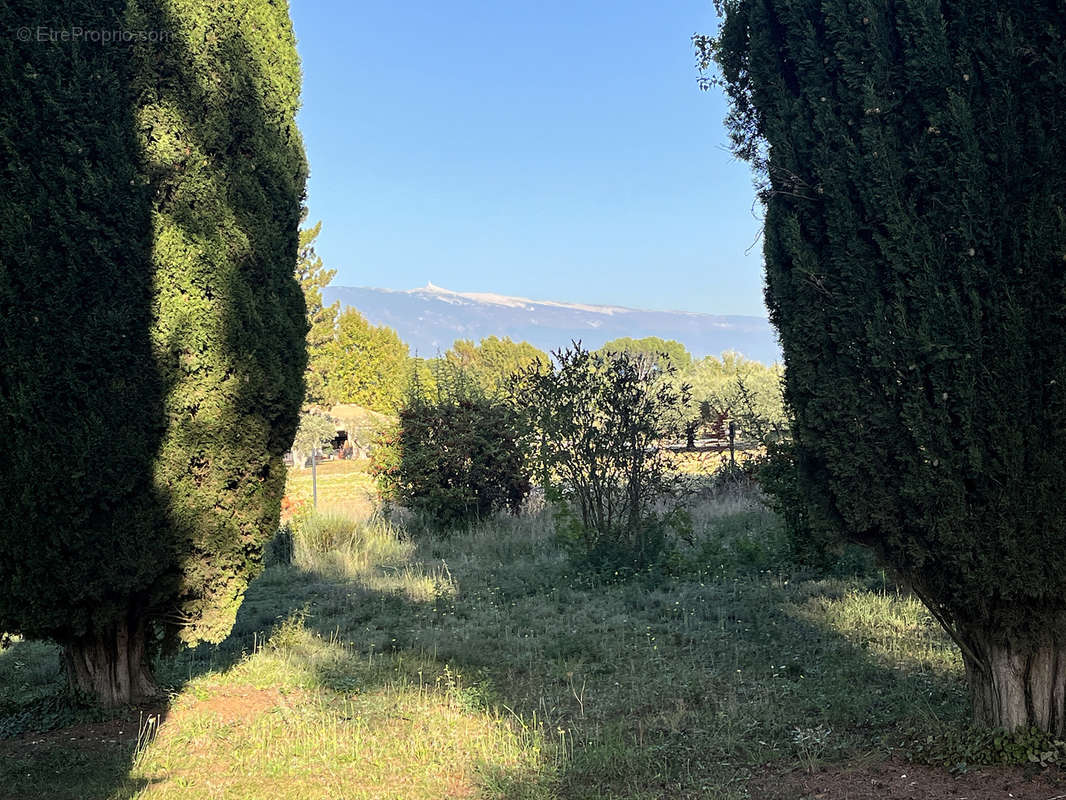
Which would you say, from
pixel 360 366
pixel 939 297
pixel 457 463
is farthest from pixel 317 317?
pixel 939 297

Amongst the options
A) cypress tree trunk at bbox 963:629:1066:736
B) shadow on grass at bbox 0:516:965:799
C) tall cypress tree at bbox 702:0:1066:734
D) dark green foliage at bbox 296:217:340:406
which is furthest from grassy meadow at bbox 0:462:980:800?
dark green foliage at bbox 296:217:340:406

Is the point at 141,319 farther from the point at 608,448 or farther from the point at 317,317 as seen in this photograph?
the point at 317,317

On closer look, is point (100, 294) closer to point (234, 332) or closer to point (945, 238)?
point (234, 332)

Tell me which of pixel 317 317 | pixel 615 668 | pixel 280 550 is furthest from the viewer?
pixel 317 317

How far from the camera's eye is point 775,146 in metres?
3.95

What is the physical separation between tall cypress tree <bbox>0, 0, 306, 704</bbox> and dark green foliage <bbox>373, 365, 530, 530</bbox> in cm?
664

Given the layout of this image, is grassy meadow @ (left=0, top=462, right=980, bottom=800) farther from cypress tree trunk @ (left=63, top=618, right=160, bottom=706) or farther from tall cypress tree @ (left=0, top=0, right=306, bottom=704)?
tall cypress tree @ (left=0, top=0, right=306, bottom=704)

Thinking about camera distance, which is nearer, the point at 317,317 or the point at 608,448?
the point at 608,448

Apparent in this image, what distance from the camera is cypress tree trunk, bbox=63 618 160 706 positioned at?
511cm

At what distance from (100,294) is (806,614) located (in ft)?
18.4

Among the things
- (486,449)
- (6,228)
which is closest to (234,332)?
(6,228)

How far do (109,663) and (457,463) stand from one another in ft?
23.3

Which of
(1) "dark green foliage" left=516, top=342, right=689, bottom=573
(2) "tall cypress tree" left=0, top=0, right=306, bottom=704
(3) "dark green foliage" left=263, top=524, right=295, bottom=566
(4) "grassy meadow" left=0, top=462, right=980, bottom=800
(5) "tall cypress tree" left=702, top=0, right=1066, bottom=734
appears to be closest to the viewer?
(5) "tall cypress tree" left=702, top=0, right=1066, bottom=734

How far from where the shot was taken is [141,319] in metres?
4.68
